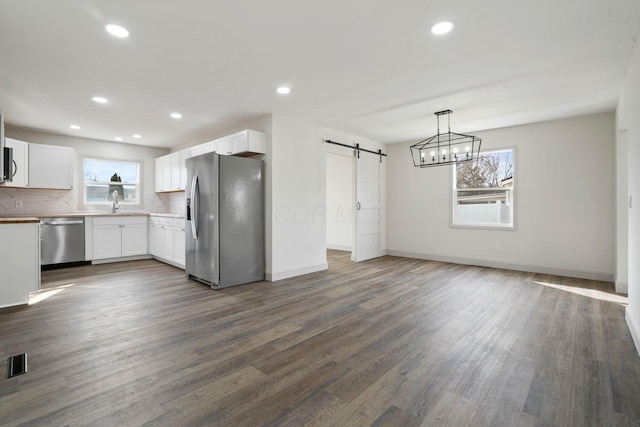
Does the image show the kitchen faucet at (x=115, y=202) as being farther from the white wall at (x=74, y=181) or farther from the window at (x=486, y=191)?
the window at (x=486, y=191)

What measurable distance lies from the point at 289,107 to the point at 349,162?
3.61 m

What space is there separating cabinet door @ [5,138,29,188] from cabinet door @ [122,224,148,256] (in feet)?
5.51

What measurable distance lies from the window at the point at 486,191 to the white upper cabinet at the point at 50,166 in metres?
7.24

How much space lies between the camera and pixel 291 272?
192 inches

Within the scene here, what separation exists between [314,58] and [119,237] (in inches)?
213

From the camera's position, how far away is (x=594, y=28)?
7.91 ft

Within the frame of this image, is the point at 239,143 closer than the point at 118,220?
Yes

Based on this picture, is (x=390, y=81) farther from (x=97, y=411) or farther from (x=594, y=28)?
(x=97, y=411)

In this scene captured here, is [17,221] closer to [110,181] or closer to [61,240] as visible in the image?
[61,240]

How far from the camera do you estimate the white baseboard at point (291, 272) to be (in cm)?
464

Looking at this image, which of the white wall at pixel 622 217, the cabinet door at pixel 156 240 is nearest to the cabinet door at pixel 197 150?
the cabinet door at pixel 156 240

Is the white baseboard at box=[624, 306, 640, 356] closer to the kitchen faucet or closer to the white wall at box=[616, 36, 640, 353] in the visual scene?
the white wall at box=[616, 36, 640, 353]

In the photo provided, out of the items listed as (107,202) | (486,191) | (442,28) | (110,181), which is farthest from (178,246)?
(486,191)

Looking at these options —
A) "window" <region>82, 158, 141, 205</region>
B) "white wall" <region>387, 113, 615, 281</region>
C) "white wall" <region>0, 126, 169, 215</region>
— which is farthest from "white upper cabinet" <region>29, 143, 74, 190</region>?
"white wall" <region>387, 113, 615, 281</region>
